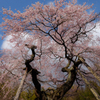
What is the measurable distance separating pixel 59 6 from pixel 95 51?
15.8ft

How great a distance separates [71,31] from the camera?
301 inches

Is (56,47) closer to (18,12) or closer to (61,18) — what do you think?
(61,18)

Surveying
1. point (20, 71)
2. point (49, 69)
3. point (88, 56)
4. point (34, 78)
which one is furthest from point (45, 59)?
point (88, 56)

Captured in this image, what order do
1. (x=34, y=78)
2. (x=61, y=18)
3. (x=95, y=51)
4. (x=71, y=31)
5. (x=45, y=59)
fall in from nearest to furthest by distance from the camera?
1. (x=61, y=18)
2. (x=34, y=78)
3. (x=95, y=51)
4. (x=71, y=31)
5. (x=45, y=59)

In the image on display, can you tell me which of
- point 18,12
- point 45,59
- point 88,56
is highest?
point 18,12

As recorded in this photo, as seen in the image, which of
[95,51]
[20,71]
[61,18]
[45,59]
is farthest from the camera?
[45,59]

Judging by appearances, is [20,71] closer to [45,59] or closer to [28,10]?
[45,59]

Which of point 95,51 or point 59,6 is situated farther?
point 95,51

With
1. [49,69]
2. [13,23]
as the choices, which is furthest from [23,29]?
[49,69]

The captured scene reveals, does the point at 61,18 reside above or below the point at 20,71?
above

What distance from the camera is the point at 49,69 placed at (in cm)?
954

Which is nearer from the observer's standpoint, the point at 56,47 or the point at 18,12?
the point at 18,12

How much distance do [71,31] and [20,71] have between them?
22.3 ft

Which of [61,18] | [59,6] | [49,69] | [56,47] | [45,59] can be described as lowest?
[49,69]
